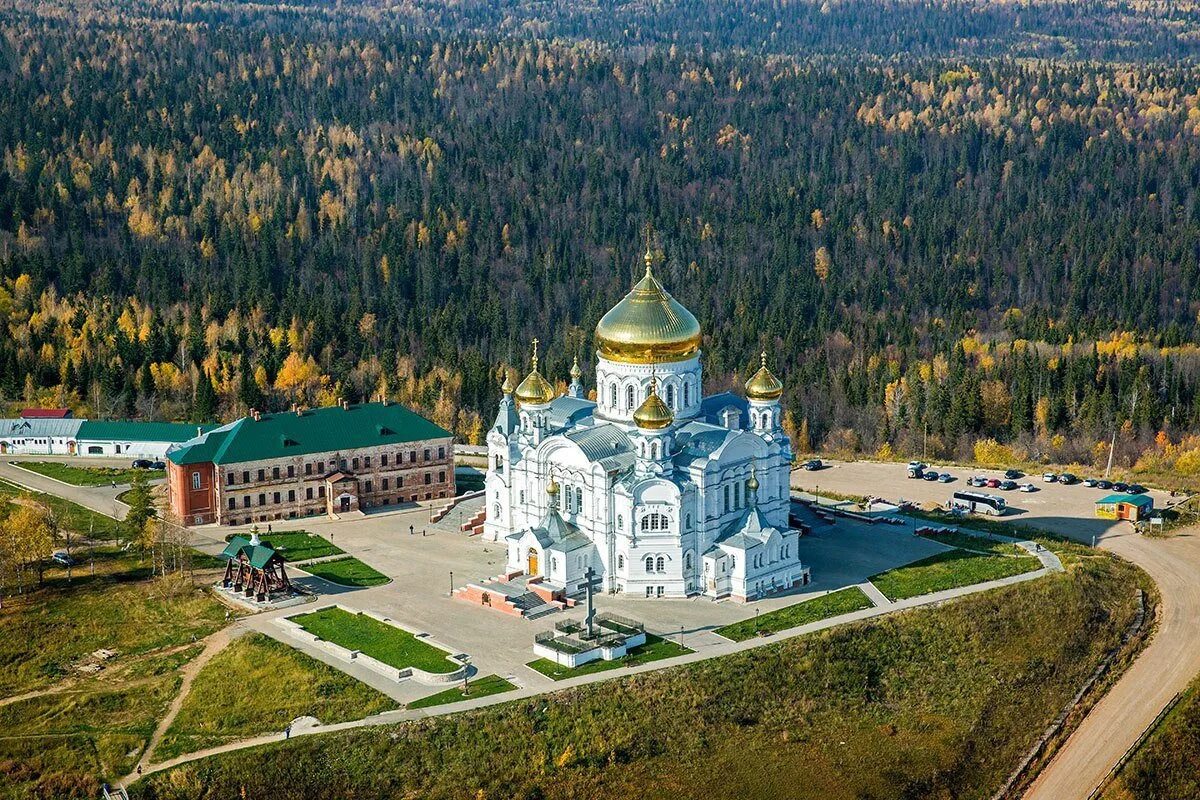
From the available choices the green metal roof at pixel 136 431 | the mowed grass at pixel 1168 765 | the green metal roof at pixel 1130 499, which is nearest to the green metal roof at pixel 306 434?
the green metal roof at pixel 136 431

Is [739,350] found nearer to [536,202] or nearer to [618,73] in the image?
[536,202]

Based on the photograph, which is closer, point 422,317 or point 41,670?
point 41,670

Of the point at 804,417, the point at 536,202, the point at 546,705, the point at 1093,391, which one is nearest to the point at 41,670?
the point at 546,705

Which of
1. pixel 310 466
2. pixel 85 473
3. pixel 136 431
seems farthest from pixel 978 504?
pixel 85 473

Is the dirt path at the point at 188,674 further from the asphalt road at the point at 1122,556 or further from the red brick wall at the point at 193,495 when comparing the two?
the asphalt road at the point at 1122,556

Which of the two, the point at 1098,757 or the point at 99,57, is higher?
the point at 99,57

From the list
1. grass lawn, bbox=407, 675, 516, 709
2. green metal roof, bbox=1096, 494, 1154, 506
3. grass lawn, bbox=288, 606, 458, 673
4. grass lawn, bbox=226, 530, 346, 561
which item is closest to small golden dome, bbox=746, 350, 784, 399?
grass lawn, bbox=288, 606, 458, 673
